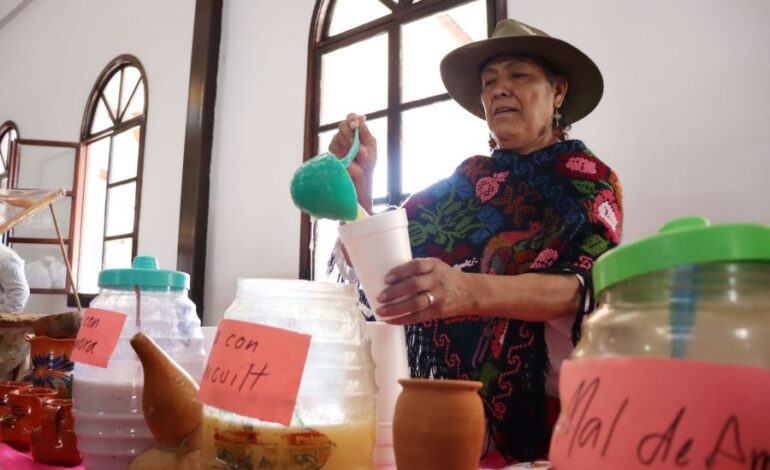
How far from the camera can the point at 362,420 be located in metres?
0.49

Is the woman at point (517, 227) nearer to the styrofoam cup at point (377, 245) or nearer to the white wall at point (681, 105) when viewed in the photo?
the styrofoam cup at point (377, 245)

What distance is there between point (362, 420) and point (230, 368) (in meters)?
0.12

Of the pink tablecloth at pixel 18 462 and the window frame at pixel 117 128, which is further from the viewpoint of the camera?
the window frame at pixel 117 128

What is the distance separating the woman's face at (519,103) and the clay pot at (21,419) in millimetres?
968

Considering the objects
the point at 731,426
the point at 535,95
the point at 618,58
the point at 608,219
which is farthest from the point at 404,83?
the point at 731,426

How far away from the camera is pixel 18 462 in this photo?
678 mm

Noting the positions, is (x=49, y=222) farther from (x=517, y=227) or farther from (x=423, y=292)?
(x=423, y=292)

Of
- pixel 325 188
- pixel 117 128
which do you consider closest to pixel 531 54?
pixel 325 188

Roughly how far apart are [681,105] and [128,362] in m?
1.76

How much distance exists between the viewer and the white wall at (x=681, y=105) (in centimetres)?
168

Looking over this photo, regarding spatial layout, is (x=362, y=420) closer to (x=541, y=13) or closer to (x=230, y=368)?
(x=230, y=368)

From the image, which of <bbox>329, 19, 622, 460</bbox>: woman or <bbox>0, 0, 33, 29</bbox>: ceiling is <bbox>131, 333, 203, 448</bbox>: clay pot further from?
<bbox>0, 0, 33, 29</bbox>: ceiling

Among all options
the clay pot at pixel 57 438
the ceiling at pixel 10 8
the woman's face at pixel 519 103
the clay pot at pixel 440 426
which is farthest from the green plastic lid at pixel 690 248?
the ceiling at pixel 10 8

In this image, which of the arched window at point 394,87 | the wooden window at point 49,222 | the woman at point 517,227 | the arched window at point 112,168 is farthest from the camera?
the wooden window at point 49,222
